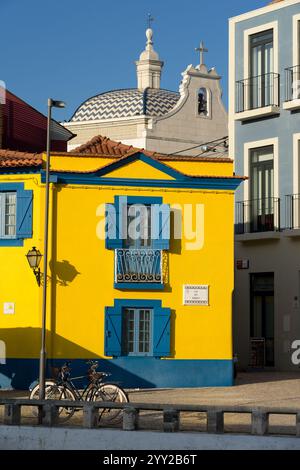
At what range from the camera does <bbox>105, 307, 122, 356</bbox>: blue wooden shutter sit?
31531 mm

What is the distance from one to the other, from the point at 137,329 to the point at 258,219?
891 centimetres

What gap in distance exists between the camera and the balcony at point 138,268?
31.8m

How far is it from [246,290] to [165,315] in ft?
28.3

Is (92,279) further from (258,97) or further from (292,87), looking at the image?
(258,97)

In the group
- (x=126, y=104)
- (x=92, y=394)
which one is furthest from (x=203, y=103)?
(x=92, y=394)

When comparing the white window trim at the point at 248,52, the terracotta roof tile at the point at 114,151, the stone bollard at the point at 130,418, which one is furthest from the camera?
the white window trim at the point at 248,52

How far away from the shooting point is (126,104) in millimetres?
67312

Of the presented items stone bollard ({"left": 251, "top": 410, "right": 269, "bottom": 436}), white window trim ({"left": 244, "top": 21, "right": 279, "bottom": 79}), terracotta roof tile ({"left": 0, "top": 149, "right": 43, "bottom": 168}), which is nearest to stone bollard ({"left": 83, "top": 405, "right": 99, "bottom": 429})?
stone bollard ({"left": 251, "top": 410, "right": 269, "bottom": 436})

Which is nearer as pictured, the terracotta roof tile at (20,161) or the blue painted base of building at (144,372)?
the blue painted base of building at (144,372)

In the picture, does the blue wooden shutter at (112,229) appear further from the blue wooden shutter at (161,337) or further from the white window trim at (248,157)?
the white window trim at (248,157)

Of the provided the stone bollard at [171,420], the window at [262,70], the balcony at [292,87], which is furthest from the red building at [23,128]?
the stone bollard at [171,420]

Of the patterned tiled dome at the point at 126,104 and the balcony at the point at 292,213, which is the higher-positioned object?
the patterned tiled dome at the point at 126,104

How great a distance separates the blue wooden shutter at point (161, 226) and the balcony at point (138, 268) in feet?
0.68

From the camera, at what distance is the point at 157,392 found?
30.4 meters
